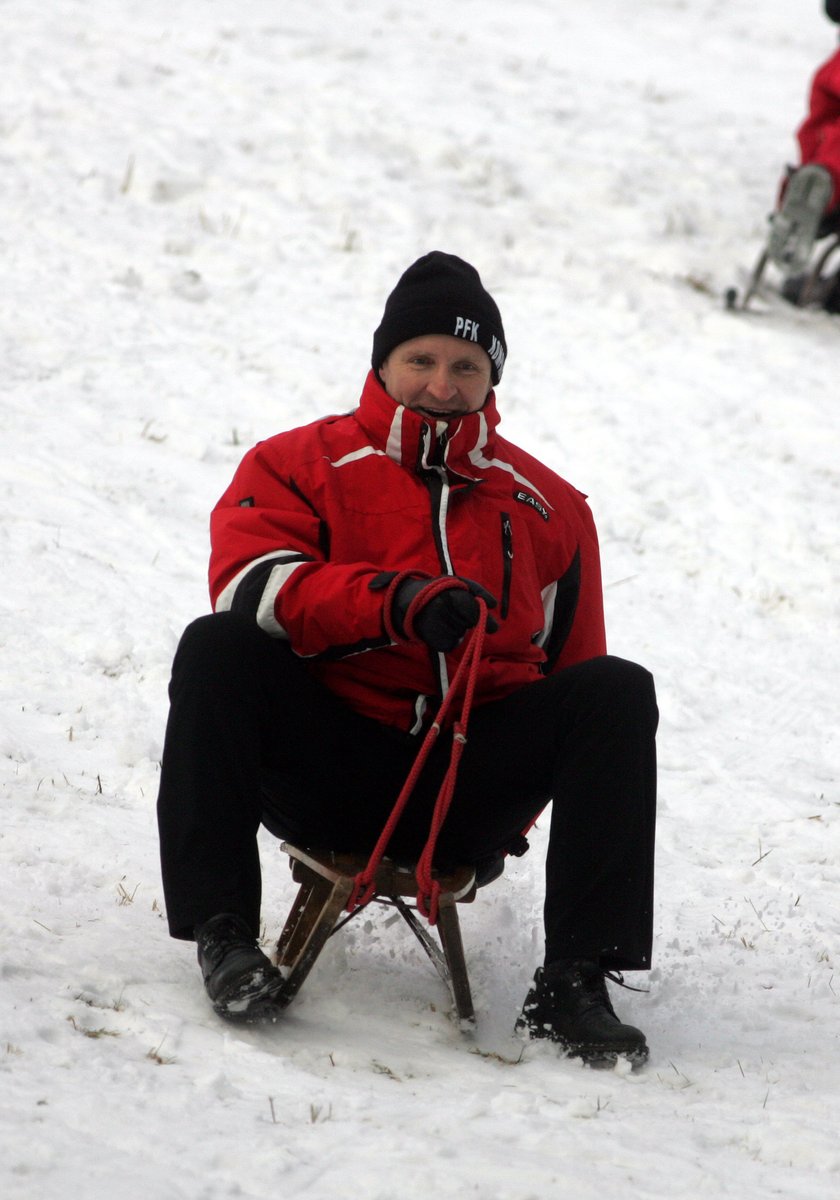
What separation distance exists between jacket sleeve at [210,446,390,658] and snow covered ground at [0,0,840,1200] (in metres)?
0.76

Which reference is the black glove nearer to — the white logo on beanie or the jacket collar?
the jacket collar

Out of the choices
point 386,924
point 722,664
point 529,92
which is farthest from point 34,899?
point 529,92

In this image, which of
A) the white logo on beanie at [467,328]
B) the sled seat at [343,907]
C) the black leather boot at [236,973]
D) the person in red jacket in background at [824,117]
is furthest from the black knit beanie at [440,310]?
the person in red jacket in background at [824,117]

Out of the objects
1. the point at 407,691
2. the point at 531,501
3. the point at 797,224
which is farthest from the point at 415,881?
the point at 797,224

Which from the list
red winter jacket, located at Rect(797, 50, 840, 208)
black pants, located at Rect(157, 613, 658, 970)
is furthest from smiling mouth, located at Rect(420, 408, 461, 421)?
red winter jacket, located at Rect(797, 50, 840, 208)

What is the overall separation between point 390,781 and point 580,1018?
612mm

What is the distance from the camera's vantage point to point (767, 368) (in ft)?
25.0

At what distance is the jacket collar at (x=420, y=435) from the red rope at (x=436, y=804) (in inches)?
18.7

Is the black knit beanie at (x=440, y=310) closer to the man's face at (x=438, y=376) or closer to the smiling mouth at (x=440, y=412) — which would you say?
the man's face at (x=438, y=376)

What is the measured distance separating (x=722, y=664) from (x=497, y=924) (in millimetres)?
2114

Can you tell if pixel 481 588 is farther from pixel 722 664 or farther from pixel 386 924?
pixel 722 664

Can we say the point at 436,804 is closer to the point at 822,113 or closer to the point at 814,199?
the point at 814,199

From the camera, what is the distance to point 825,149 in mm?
8156

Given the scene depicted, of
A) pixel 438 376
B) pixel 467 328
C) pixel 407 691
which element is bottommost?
pixel 407 691
